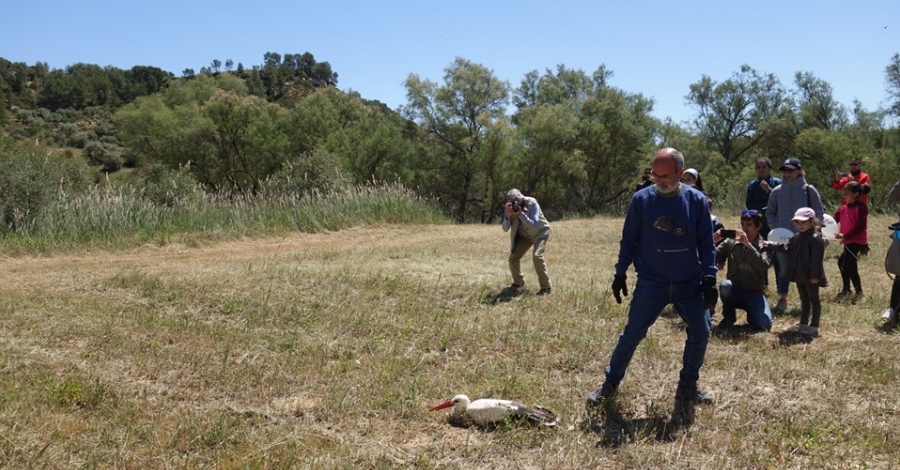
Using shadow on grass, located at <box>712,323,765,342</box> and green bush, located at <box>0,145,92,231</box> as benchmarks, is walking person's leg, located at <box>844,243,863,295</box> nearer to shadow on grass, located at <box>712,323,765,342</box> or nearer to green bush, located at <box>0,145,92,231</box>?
shadow on grass, located at <box>712,323,765,342</box>

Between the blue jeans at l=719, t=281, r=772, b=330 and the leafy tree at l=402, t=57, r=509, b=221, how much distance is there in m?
23.7

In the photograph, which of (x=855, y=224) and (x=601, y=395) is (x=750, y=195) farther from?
(x=601, y=395)

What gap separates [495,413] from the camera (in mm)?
4648

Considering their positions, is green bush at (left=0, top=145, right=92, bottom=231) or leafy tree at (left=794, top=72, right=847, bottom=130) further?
leafy tree at (left=794, top=72, right=847, bottom=130)

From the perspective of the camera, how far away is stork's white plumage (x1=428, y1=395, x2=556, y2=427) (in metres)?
4.64

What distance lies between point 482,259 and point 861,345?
21.6ft

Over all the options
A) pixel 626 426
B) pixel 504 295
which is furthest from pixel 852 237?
pixel 626 426

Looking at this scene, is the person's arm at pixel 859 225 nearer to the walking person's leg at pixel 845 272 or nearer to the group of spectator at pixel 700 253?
the group of spectator at pixel 700 253

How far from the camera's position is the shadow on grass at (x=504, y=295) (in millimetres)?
8584

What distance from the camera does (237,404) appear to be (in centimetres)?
506

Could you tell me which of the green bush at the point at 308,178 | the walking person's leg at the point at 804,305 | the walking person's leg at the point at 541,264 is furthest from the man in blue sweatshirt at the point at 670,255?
the green bush at the point at 308,178

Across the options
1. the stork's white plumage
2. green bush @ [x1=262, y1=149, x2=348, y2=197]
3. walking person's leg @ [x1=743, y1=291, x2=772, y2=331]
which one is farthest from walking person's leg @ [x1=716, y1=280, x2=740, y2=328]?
green bush @ [x1=262, y1=149, x2=348, y2=197]

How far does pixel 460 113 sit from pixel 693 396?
26.6 meters

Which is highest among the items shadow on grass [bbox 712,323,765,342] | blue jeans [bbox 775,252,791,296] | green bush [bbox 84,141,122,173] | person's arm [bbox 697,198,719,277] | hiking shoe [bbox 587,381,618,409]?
green bush [bbox 84,141,122,173]
